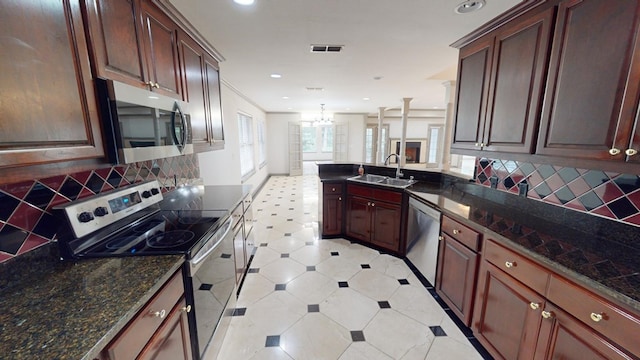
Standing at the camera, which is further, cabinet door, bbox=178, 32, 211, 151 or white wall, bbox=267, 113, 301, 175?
white wall, bbox=267, 113, 301, 175

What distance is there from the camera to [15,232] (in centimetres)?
108

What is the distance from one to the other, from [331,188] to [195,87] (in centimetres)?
200

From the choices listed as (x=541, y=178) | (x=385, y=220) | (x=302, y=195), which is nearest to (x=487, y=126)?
(x=541, y=178)

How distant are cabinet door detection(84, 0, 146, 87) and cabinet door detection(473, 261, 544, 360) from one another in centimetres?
243

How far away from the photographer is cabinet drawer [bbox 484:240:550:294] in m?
1.23

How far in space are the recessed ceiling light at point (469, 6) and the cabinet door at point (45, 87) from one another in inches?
83.6

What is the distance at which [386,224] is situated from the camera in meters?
2.95

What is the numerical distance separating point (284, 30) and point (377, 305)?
255 centimetres

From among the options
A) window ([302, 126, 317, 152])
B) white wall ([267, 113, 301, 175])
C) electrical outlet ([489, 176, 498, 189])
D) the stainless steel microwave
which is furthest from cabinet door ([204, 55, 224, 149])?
window ([302, 126, 317, 152])

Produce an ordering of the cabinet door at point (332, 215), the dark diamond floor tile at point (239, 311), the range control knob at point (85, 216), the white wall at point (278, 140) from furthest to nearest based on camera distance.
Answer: the white wall at point (278, 140), the cabinet door at point (332, 215), the dark diamond floor tile at point (239, 311), the range control knob at point (85, 216)

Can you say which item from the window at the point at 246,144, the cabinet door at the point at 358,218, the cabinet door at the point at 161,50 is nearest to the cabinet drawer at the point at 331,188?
the cabinet door at the point at 358,218

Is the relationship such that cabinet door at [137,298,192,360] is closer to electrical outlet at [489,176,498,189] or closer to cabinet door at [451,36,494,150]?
cabinet door at [451,36,494,150]

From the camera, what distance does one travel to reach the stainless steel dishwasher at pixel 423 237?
88.8 inches

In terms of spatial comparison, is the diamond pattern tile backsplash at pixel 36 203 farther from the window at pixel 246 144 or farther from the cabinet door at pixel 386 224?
the window at pixel 246 144
